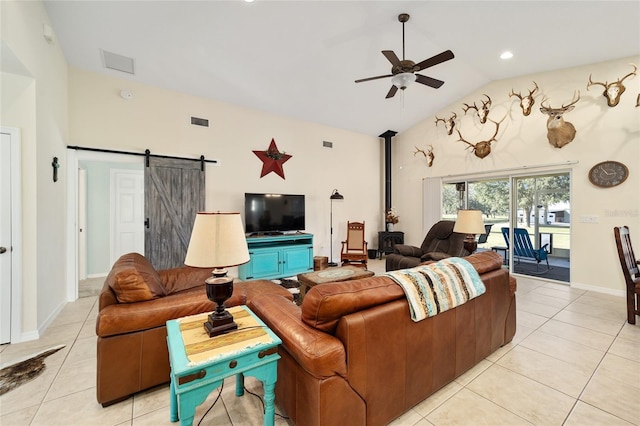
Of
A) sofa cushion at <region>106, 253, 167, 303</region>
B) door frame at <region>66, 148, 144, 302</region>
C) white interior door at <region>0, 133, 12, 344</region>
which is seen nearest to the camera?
sofa cushion at <region>106, 253, 167, 303</region>

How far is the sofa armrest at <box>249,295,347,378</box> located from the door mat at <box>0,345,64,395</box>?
1.97m

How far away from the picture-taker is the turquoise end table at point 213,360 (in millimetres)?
1114

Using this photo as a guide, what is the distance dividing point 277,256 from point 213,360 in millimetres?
3480

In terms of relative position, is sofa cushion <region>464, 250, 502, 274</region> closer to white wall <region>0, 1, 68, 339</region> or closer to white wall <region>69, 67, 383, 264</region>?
white wall <region>69, 67, 383, 264</region>

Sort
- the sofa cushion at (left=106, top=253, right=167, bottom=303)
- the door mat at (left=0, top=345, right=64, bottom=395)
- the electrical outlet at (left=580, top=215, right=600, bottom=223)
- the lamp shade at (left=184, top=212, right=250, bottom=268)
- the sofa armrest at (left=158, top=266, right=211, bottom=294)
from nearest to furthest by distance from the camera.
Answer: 1. the lamp shade at (left=184, top=212, right=250, bottom=268)
2. the sofa cushion at (left=106, top=253, right=167, bottom=303)
3. the door mat at (left=0, top=345, right=64, bottom=395)
4. the sofa armrest at (left=158, top=266, right=211, bottom=294)
5. the electrical outlet at (left=580, top=215, right=600, bottom=223)

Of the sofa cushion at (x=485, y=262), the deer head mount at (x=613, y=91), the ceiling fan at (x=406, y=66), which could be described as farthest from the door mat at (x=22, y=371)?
the deer head mount at (x=613, y=91)

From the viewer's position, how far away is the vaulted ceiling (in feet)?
9.61

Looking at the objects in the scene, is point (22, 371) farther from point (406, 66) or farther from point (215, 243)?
point (406, 66)

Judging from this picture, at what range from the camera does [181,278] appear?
2641 millimetres

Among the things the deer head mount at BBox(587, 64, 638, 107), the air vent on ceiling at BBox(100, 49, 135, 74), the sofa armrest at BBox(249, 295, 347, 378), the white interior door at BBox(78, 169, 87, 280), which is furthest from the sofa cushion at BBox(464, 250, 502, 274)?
the white interior door at BBox(78, 169, 87, 280)

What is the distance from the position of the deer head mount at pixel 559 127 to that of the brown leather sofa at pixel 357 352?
4.17 m

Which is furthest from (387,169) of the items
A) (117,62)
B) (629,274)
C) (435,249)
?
(117,62)

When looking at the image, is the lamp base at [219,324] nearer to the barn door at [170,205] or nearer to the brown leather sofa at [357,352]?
the brown leather sofa at [357,352]

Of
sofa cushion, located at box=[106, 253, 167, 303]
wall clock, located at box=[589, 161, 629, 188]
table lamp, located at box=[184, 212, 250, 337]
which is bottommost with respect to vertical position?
sofa cushion, located at box=[106, 253, 167, 303]
